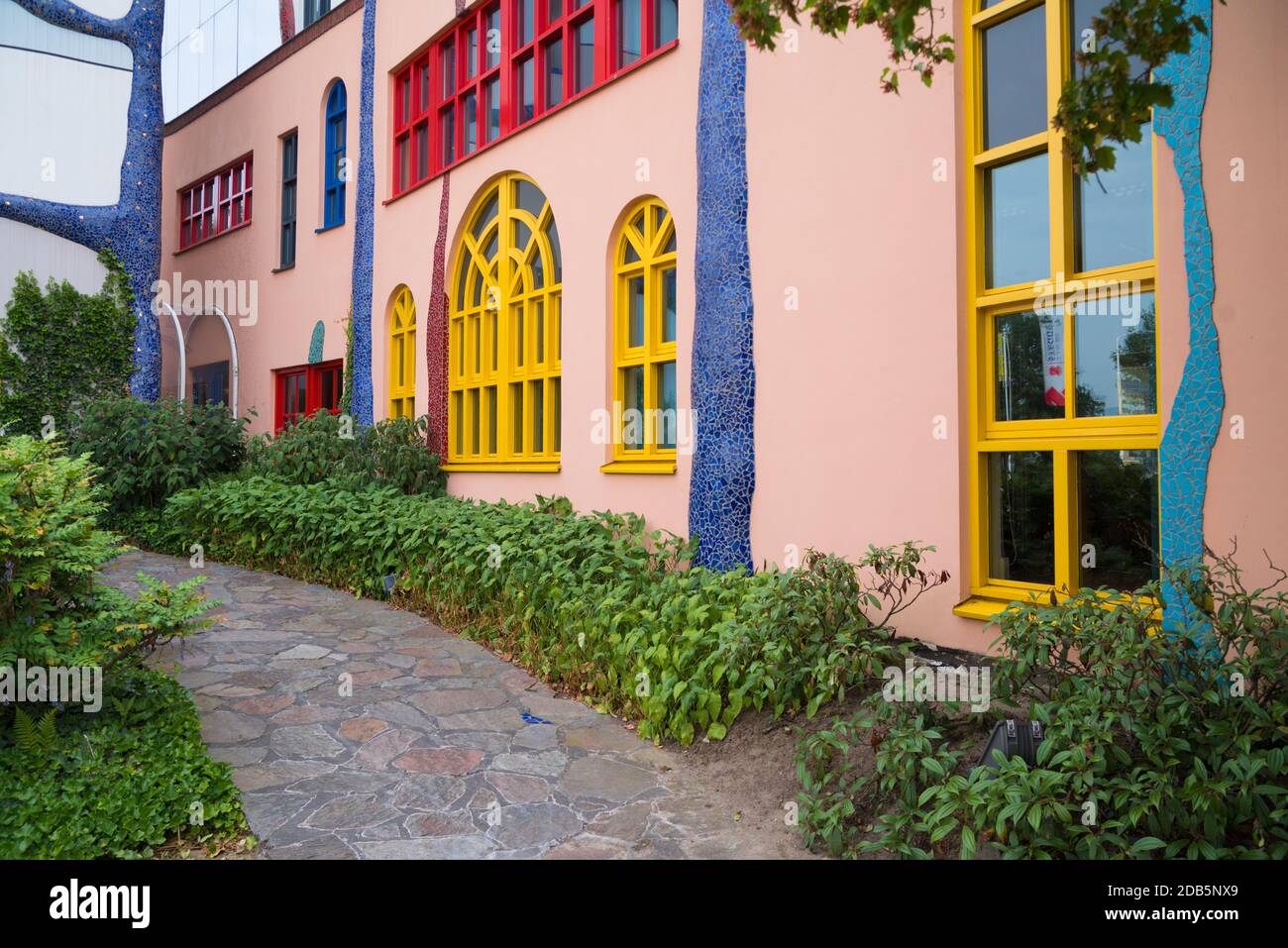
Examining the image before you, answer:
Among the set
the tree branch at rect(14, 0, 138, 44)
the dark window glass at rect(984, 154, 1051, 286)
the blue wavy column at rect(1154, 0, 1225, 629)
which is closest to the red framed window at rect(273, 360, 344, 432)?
the tree branch at rect(14, 0, 138, 44)

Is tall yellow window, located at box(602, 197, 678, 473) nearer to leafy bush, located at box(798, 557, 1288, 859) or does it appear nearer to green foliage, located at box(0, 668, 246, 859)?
leafy bush, located at box(798, 557, 1288, 859)

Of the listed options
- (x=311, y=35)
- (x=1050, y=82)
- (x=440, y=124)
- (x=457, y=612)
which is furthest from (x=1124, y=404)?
(x=311, y=35)

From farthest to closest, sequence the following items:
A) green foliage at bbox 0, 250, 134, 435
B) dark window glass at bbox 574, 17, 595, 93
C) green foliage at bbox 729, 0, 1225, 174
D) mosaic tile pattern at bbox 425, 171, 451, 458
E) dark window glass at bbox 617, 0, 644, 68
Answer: green foliage at bbox 0, 250, 134, 435, mosaic tile pattern at bbox 425, 171, 451, 458, dark window glass at bbox 574, 17, 595, 93, dark window glass at bbox 617, 0, 644, 68, green foliage at bbox 729, 0, 1225, 174

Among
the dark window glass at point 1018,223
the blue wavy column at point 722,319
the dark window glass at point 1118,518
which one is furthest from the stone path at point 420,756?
the dark window glass at point 1018,223

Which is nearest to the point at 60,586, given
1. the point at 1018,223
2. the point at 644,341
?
the point at 644,341

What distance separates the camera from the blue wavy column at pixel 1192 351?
3707 millimetres

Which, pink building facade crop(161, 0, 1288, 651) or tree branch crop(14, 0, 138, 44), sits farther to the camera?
tree branch crop(14, 0, 138, 44)

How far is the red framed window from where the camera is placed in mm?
11766

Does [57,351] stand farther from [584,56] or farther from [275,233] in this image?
[584,56]

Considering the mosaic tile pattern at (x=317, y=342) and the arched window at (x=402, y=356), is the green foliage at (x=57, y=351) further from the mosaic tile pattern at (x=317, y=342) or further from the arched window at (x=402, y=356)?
the arched window at (x=402, y=356)

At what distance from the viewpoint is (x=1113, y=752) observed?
3105 mm

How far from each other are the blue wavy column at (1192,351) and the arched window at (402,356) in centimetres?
812

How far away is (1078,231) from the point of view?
172 inches

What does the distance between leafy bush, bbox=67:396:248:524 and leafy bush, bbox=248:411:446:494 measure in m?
0.83
